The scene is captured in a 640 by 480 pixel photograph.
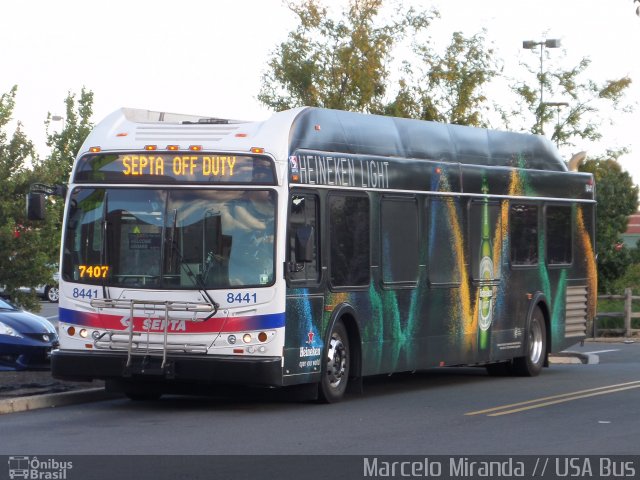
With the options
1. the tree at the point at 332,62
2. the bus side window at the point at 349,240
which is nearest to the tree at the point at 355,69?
the tree at the point at 332,62

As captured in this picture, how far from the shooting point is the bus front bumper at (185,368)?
13.4 metres

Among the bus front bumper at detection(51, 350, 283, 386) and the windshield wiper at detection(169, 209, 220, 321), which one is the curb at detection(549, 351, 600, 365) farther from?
the windshield wiper at detection(169, 209, 220, 321)

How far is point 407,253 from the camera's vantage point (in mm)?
16203

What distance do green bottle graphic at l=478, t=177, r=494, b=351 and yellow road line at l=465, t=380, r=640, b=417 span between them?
1838 mm

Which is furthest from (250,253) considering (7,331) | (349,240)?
(7,331)

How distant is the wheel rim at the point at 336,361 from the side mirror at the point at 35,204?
3398 mm

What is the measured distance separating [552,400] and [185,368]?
14.2 feet

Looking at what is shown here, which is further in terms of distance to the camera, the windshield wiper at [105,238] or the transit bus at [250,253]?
the windshield wiper at [105,238]

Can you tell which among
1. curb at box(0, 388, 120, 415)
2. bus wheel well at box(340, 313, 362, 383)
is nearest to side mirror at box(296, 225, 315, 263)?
bus wheel well at box(340, 313, 362, 383)

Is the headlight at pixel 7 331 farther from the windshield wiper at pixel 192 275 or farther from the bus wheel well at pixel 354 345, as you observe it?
the bus wheel well at pixel 354 345

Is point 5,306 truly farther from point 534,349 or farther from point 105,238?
point 534,349

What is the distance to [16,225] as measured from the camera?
23.0 m
